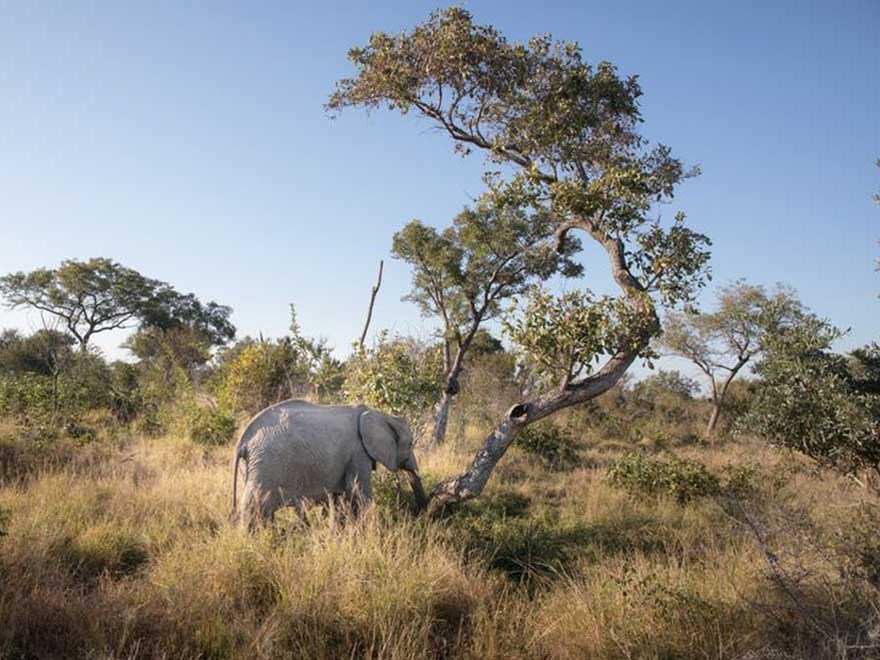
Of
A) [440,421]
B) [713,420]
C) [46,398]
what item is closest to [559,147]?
[440,421]

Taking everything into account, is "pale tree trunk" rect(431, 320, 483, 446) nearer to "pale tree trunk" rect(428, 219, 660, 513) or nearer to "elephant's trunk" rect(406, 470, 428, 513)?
"elephant's trunk" rect(406, 470, 428, 513)

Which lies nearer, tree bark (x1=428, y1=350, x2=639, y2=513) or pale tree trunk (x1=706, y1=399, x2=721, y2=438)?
tree bark (x1=428, y1=350, x2=639, y2=513)

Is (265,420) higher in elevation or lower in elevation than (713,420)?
lower

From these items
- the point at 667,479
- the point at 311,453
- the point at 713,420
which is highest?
the point at 713,420

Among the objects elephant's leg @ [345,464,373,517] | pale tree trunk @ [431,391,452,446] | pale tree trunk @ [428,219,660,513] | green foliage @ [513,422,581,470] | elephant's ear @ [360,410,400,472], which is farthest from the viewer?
pale tree trunk @ [431,391,452,446]

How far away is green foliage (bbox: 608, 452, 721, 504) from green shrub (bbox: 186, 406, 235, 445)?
7587 millimetres

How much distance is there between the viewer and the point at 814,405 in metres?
6.93

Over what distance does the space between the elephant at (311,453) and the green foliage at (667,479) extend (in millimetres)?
4366

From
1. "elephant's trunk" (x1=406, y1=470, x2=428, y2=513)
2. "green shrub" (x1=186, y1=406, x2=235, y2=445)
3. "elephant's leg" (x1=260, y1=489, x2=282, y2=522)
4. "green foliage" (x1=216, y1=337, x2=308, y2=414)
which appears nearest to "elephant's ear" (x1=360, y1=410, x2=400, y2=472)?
"elephant's trunk" (x1=406, y1=470, x2=428, y2=513)

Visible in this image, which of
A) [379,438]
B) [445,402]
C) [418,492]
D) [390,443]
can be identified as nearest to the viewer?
[379,438]

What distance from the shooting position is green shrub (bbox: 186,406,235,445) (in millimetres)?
11094

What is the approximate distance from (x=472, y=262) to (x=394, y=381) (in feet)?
27.4

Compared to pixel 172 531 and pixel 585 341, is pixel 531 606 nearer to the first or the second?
pixel 585 341

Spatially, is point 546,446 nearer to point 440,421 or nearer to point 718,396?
point 440,421
